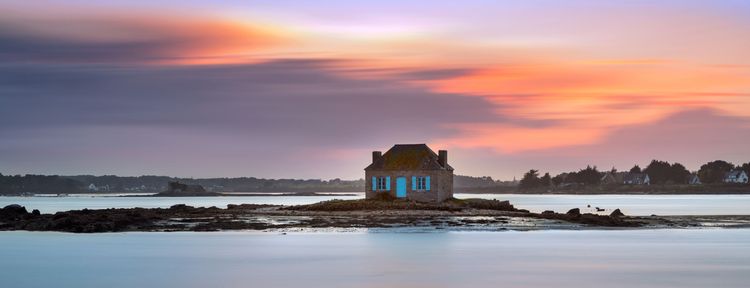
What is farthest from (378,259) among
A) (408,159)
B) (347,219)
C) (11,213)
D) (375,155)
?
(11,213)

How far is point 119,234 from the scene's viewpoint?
179 ft

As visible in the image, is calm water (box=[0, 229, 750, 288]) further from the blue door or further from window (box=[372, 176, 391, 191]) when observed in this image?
window (box=[372, 176, 391, 191])

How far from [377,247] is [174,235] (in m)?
12.1

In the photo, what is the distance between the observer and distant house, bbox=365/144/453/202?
67.6 meters

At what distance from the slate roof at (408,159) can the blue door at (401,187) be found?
72 cm

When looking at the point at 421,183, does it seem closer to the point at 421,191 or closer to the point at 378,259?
the point at 421,191

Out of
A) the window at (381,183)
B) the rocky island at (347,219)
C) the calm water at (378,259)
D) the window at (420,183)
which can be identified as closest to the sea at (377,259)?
the calm water at (378,259)

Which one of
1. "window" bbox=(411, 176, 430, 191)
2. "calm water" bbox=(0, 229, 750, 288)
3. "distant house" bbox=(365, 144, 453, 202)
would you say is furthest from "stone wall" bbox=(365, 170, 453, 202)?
"calm water" bbox=(0, 229, 750, 288)

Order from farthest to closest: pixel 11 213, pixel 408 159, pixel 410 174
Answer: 1. pixel 408 159
2. pixel 410 174
3. pixel 11 213

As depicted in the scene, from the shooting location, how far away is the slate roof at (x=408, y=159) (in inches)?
2667

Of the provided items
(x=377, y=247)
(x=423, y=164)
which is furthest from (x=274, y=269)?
(x=423, y=164)

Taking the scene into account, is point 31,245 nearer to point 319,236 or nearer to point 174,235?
point 174,235

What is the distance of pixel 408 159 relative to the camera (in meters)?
68.6

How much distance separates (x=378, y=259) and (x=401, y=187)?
2799 cm
